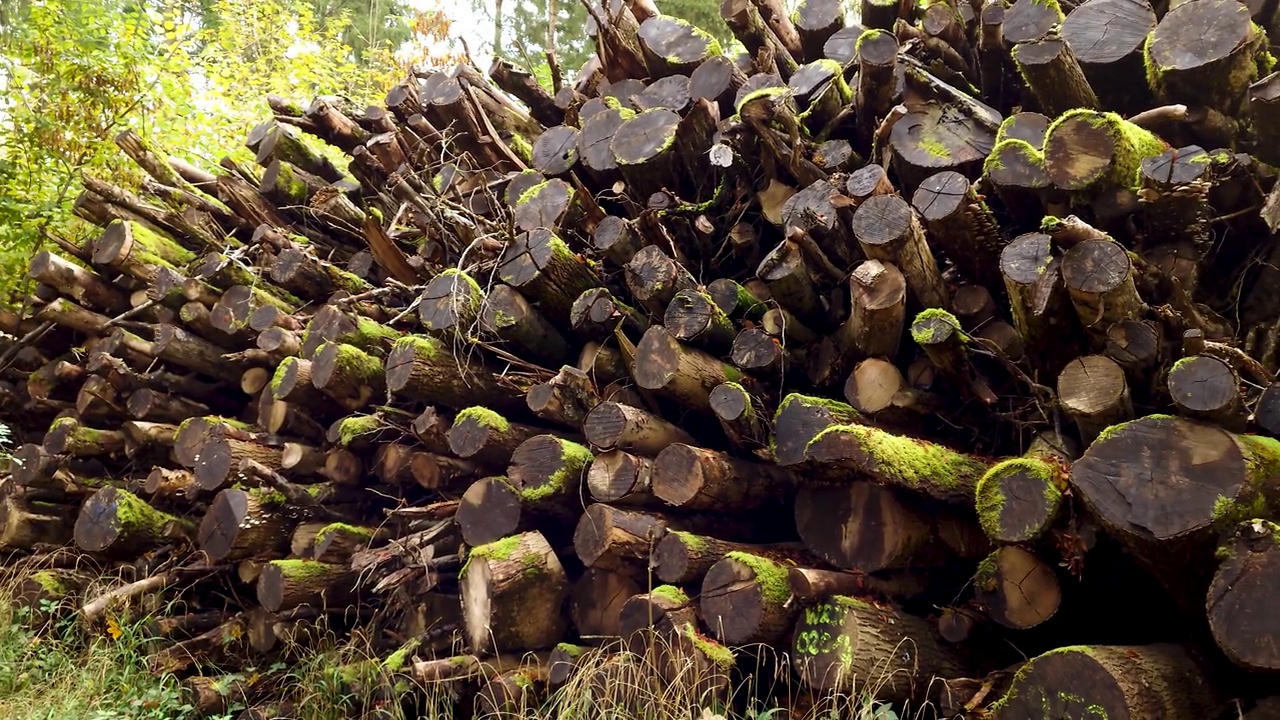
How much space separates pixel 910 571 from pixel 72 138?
764cm

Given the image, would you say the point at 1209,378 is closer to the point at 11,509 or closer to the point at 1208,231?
the point at 1208,231

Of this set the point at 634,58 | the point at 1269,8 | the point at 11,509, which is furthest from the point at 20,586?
the point at 1269,8

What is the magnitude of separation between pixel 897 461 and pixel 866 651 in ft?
2.23

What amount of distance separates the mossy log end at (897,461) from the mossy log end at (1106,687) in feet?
2.40

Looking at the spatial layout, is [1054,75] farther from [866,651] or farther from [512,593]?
[512,593]

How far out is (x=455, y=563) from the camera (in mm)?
4113

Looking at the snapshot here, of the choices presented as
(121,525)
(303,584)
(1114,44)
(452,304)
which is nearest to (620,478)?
(452,304)

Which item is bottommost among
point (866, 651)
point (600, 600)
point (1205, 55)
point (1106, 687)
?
point (600, 600)

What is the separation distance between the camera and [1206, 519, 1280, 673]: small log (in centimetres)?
219

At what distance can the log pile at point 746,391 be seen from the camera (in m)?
2.79

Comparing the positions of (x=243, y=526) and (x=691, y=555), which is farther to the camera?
(x=243, y=526)

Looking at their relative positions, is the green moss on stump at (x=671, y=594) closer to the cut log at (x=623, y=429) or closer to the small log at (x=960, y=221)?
the cut log at (x=623, y=429)

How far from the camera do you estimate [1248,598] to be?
2236 mm

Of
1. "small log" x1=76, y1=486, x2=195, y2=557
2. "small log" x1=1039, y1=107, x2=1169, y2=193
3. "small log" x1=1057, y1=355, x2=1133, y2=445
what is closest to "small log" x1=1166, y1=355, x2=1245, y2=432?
"small log" x1=1057, y1=355, x2=1133, y2=445
